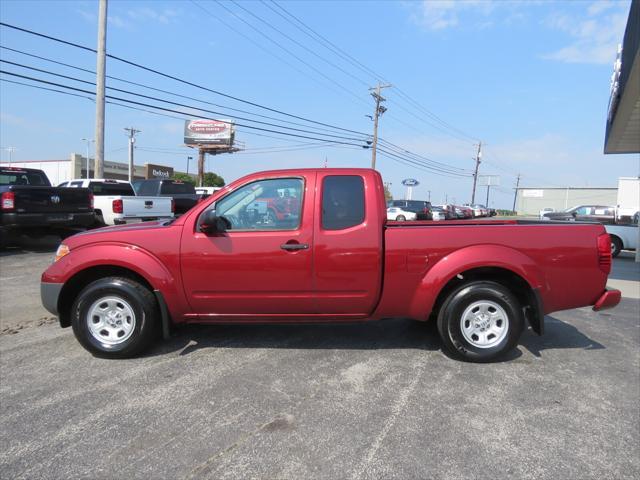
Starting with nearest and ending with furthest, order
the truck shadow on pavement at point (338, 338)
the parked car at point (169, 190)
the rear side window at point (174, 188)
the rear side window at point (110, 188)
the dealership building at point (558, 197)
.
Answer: the truck shadow on pavement at point (338, 338), the rear side window at point (110, 188), the parked car at point (169, 190), the rear side window at point (174, 188), the dealership building at point (558, 197)

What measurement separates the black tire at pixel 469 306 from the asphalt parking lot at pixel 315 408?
5.4 inches

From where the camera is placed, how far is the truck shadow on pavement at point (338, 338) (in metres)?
4.34

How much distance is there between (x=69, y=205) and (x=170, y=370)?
8059 millimetres

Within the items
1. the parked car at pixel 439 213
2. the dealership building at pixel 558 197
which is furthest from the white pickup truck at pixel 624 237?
the dealership building at pixel 558 197

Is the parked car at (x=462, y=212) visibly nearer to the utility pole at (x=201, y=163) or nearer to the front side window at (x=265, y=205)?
the utility pole at (x=201, y=163)

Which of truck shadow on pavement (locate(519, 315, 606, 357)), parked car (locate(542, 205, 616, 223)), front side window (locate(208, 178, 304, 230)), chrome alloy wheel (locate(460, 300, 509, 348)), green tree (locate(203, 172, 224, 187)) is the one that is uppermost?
green tree (locate(203, 172, 224, 187))

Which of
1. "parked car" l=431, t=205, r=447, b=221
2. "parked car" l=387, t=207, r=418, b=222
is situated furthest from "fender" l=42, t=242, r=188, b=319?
"parked car" l=431, t=205, r=447, b=221

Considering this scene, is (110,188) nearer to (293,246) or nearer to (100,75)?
(100,75)

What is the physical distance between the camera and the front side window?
3.94 m

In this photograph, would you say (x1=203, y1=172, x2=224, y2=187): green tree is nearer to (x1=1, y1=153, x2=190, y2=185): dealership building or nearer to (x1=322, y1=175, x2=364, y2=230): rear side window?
(x1=1, y1=153, x2=190, y2=185): dealership building

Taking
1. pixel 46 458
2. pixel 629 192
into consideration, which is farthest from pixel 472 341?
pixel 629 192

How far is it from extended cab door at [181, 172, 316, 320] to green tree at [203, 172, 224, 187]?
6409 cm

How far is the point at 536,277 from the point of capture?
3.85 meters

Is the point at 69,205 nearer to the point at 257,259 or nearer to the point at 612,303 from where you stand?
the point at 257,259
